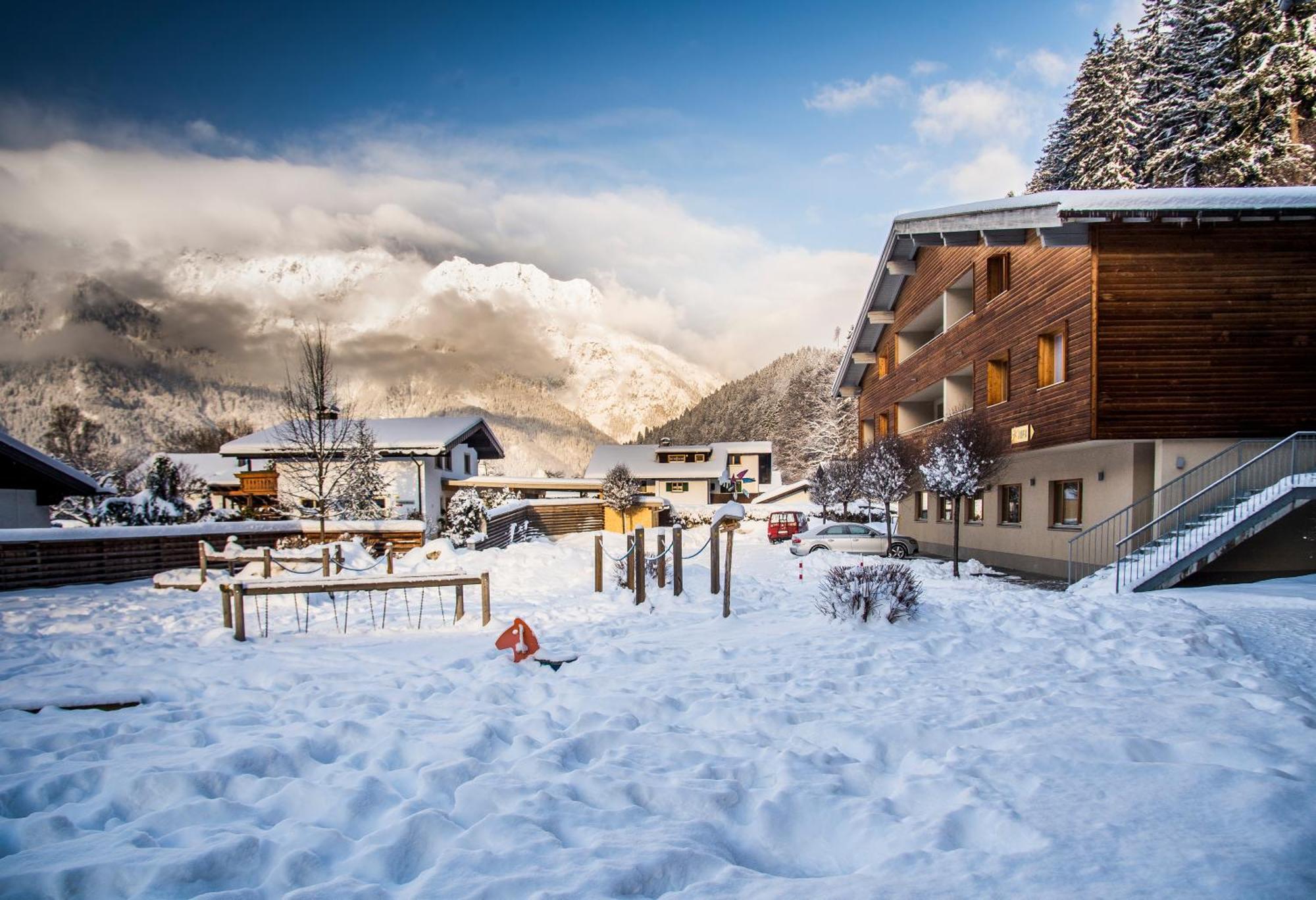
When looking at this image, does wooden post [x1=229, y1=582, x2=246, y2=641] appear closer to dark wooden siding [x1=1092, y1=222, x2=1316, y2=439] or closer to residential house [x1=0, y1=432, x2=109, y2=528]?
residential house [x1=0, y1=432, x2=109, y2=528]

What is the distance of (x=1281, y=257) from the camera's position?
1385 cm

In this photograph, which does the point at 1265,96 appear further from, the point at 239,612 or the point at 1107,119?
the point at 239,612

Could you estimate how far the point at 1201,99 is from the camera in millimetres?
28188

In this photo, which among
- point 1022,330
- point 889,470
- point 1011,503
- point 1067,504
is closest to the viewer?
point 1022,330

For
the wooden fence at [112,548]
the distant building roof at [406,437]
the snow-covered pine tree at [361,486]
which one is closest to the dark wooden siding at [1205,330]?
the wooden fence at [112,548]

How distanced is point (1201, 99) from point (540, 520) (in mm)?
36430

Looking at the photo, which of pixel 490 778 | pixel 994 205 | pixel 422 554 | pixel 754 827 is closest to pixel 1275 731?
pixel 754 827

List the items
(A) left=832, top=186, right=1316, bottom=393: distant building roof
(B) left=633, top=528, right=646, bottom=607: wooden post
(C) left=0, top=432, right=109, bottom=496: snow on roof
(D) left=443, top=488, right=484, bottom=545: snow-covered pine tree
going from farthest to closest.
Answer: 1. (D) left=443, top=488, right=484, bottom=545: snow-covered pine tree
2. (C) left=0, top=432, right=109, bottom=496: snow on roof
3. (A) left=832, top=186, right=1316, bottom=393: distant building roof
4. (B) left=633, top=528, right=646, bottom=607: wooden post

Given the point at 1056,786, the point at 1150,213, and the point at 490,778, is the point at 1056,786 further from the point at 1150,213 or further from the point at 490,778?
the point at 1150,213

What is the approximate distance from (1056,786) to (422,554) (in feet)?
57.7

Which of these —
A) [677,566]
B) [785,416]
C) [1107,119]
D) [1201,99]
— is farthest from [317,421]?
[785,416]

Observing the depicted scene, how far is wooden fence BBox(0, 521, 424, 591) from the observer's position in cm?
1483

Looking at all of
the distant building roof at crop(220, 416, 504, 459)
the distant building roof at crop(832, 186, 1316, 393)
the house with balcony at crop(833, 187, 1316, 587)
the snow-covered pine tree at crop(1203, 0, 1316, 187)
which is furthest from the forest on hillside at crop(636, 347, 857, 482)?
the house with balcony at crop(833, 187, 1316, 587)

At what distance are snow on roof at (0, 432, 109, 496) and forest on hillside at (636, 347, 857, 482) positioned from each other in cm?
3424
